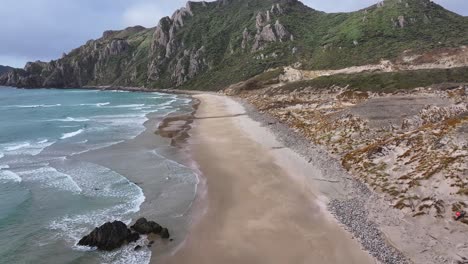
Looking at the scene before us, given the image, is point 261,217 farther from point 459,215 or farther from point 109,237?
point 459,215

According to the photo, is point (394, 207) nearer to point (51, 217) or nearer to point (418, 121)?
point (418, 121)

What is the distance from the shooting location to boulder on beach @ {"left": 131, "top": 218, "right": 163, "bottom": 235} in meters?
24.0

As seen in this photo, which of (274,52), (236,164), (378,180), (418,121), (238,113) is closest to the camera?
(378,180)

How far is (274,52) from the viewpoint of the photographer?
175000 millimetres

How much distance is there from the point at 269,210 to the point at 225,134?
3061 cm

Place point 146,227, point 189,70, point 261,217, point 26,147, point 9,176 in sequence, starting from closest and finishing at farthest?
point 146,227 < point 261,217 < point 9,176 < point 26,147 < point 189,70

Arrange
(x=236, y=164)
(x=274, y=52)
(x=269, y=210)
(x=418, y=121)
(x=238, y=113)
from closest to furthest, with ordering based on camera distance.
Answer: (x=269, y=210)
(x=236, y=164)
(x=418, y=121)
(x=238, y=113)
(x=274, y=52)

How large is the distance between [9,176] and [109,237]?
2005 cm

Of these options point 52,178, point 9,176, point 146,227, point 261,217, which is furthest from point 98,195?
point 261,217

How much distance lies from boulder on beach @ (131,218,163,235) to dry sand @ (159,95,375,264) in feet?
6.82

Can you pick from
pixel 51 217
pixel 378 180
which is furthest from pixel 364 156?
pixel 51 217

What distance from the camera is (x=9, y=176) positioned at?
3675 cm

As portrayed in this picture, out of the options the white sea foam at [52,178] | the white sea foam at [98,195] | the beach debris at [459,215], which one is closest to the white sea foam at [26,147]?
the white sea foam at [52,178]

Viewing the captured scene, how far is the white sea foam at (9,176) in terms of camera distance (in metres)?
35.8
